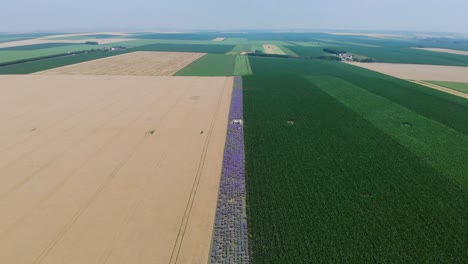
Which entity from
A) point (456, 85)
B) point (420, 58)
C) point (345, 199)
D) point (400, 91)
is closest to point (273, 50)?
point (420, 58)

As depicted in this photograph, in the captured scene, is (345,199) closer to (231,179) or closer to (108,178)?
(231,179)

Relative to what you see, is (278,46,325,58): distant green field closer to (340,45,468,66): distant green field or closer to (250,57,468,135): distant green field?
(340,45,468,66): distant green field

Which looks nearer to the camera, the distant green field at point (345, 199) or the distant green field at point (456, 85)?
the distant green field at point (345, 199)

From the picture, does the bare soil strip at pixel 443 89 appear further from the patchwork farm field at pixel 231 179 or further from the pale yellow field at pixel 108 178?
the pale yellow field at pixel 108 178

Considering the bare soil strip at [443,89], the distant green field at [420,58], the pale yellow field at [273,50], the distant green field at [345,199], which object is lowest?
the distant green field at [345,199]

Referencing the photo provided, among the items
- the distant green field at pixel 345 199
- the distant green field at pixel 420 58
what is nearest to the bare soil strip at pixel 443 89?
the distant green field at pixel 345 199

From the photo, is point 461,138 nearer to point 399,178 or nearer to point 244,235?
point 399,178

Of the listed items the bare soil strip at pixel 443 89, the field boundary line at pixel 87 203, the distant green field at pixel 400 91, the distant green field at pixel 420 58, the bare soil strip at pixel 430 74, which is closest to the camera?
the field boundary line at pixel 87 203

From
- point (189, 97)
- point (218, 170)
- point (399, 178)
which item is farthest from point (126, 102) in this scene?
point (399, 178)
